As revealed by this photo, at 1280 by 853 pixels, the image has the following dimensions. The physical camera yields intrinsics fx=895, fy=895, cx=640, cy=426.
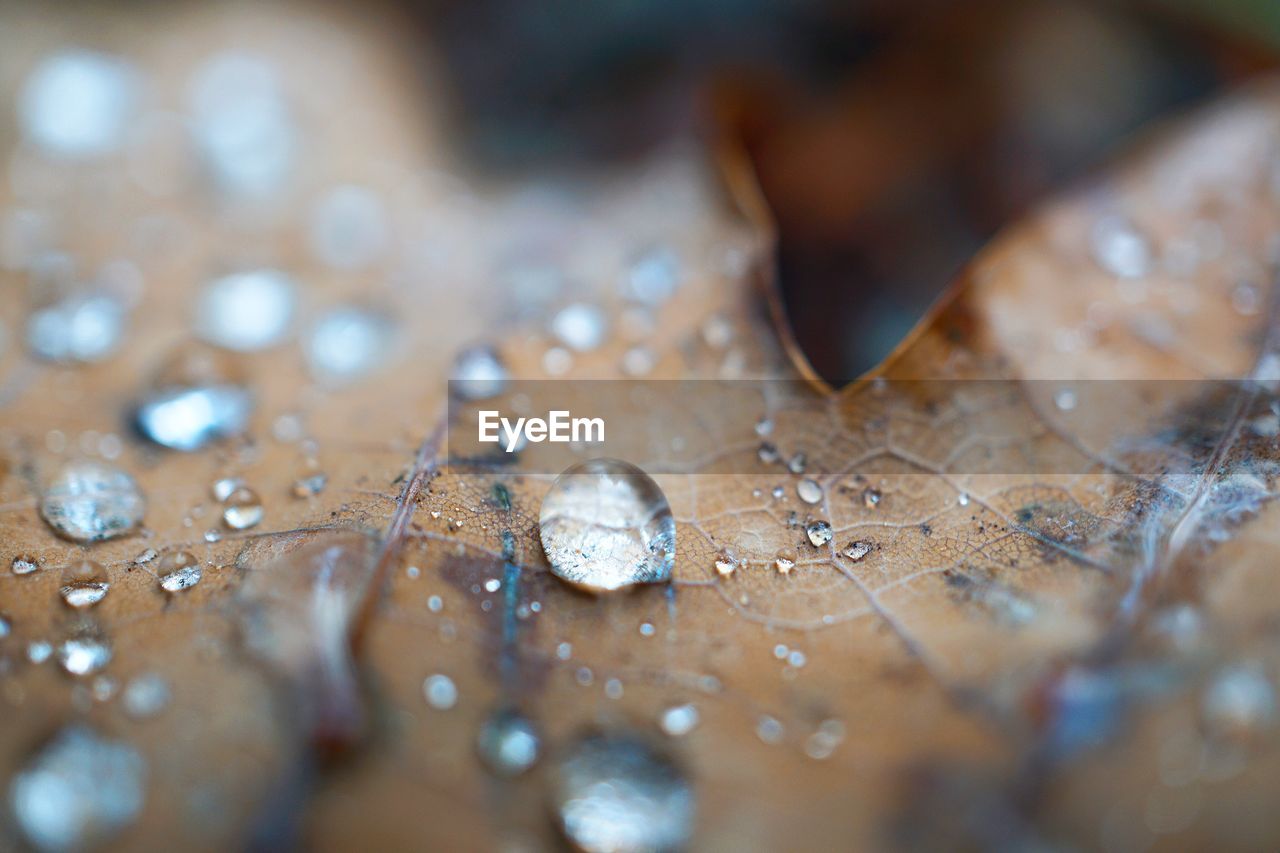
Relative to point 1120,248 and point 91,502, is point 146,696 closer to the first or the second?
point 91,502

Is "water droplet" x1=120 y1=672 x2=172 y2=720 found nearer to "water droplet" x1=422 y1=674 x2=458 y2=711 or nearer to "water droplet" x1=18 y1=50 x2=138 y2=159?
"water droplet" x1=422 y1=674 x2=458 y2=711

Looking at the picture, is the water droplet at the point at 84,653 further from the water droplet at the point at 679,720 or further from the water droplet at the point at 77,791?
the water droplet at the point at 679,720

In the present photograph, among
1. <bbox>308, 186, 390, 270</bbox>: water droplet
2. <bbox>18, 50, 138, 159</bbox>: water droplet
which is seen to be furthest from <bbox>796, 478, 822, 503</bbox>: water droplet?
<bbox>18, 50, 138, 159</bbox>: water droplet

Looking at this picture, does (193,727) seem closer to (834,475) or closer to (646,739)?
(646,739)

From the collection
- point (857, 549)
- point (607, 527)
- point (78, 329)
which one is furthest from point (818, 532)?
point (78, 329)

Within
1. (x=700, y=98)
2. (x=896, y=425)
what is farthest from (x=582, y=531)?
(x=700, y=98)

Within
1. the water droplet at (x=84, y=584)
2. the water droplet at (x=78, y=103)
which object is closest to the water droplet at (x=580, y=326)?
the water droplet at (x=84, y=584)
